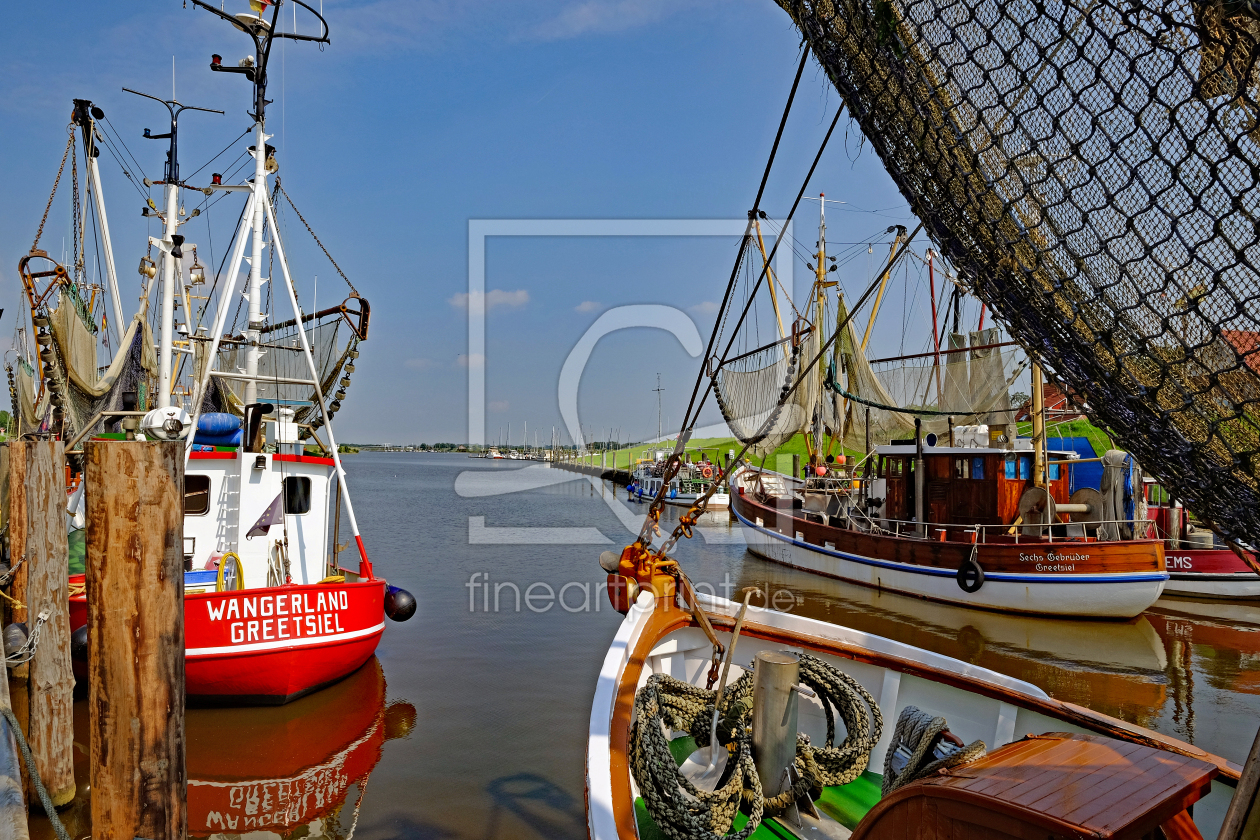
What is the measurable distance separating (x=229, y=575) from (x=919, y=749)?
29.2 feet

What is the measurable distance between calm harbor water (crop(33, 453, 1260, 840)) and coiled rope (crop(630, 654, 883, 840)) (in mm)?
2334

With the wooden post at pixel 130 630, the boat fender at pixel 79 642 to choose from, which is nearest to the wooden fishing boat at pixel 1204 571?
the wooden post at pixel 130 630

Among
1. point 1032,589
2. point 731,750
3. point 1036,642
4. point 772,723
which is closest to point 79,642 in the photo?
point 731,750

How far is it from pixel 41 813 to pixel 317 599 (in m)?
3.12

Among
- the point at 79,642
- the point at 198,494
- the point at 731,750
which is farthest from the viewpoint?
the point at 198,494

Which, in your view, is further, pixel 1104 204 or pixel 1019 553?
pixel 1019 553

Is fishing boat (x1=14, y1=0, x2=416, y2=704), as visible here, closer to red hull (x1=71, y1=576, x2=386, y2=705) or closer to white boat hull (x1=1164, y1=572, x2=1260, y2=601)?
red hull (x1=71, y1=576, x2=386, y2=705)

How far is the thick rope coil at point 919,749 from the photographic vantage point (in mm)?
3524

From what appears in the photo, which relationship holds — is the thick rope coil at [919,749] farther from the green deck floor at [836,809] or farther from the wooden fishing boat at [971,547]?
the wooden fishing boat at [971,547]

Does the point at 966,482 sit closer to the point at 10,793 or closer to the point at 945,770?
the point at 945,770

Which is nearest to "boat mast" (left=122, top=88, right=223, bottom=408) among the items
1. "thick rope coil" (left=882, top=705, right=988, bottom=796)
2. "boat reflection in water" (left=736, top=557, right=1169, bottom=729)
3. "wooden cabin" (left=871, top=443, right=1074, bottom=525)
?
"thick rope coil" (left=882, top=705, right=988, bottom=796)

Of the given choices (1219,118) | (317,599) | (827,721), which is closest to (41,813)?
(317,599)

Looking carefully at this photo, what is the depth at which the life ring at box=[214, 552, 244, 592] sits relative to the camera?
865 centimetres

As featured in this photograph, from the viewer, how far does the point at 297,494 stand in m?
10.6
